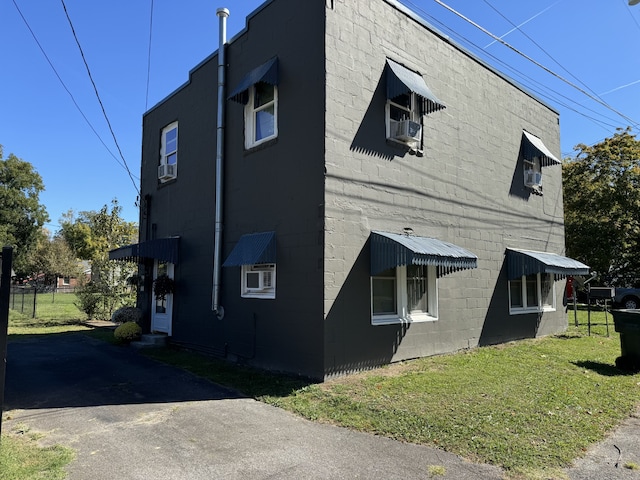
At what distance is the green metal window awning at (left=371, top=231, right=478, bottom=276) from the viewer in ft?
24.2

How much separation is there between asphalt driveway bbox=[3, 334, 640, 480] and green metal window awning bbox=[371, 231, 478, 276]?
302 centimetres

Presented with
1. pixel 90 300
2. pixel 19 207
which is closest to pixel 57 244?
pixel 19 207

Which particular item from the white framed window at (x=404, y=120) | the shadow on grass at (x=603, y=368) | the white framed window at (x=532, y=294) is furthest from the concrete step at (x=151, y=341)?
the shadow on grass at (x=603, y=368)

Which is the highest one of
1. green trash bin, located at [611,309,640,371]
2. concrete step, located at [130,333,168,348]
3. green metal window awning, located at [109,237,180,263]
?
green metal window awning, located at [109,237,180,263]

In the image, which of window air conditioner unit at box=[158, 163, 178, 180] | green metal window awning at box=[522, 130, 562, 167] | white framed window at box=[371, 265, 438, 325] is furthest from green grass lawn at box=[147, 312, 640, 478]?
green metal window awning at box=[522, 130, 562, 167]

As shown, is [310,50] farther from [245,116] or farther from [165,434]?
[165,434]

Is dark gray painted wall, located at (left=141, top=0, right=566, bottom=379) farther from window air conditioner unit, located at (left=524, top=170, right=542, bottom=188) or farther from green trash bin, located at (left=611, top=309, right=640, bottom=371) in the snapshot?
green trash bin, located at (left=611, top=309, right=640, bottom=371)

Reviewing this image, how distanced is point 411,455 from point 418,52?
26.1 ft

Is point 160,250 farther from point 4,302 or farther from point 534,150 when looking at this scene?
point 534,150

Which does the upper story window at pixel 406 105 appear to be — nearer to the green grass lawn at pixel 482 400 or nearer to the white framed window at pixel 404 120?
the white framed window at pixel 404 120

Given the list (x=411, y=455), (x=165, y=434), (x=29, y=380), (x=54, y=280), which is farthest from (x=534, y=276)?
(x=54, y=280)

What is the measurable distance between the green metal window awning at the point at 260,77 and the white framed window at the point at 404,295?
4.09 meters

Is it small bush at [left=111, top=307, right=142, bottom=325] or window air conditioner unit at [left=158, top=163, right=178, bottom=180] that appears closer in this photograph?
window air conditioner unit at [left=158, top=163, right=178, bottom=180]

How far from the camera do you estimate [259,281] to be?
8609 mm
